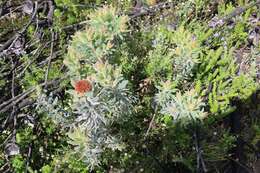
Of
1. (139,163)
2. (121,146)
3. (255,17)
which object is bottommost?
(139,163)

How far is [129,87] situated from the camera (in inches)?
89.0

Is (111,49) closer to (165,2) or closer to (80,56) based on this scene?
(80,56)

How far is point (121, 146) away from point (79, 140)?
0.81ft

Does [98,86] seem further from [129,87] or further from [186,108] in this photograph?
[186,108]

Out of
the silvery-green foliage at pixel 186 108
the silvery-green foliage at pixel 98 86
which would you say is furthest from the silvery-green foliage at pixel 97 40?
the silvery-green foliage at pixel 186 108

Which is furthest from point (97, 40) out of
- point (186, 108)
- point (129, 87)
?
point (186, 108)

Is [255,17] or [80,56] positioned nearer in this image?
[80,56]

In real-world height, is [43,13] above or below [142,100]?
above

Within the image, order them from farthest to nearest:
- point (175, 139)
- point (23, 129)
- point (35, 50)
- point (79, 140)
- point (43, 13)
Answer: point (43, 13) → point (35, 50) → point (23, 129) → point (175, 139) → point (79, 140)

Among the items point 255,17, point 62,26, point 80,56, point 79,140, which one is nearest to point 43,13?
point 62,26

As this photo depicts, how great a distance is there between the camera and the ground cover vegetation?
6.92 ft

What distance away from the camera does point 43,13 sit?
3072 mm

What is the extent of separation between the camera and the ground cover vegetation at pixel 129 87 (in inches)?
83.0

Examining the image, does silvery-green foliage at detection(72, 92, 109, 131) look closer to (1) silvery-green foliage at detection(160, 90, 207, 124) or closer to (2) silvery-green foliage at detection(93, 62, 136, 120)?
(2) silvery-green foliage at detection(93, 62, 136, 120)
